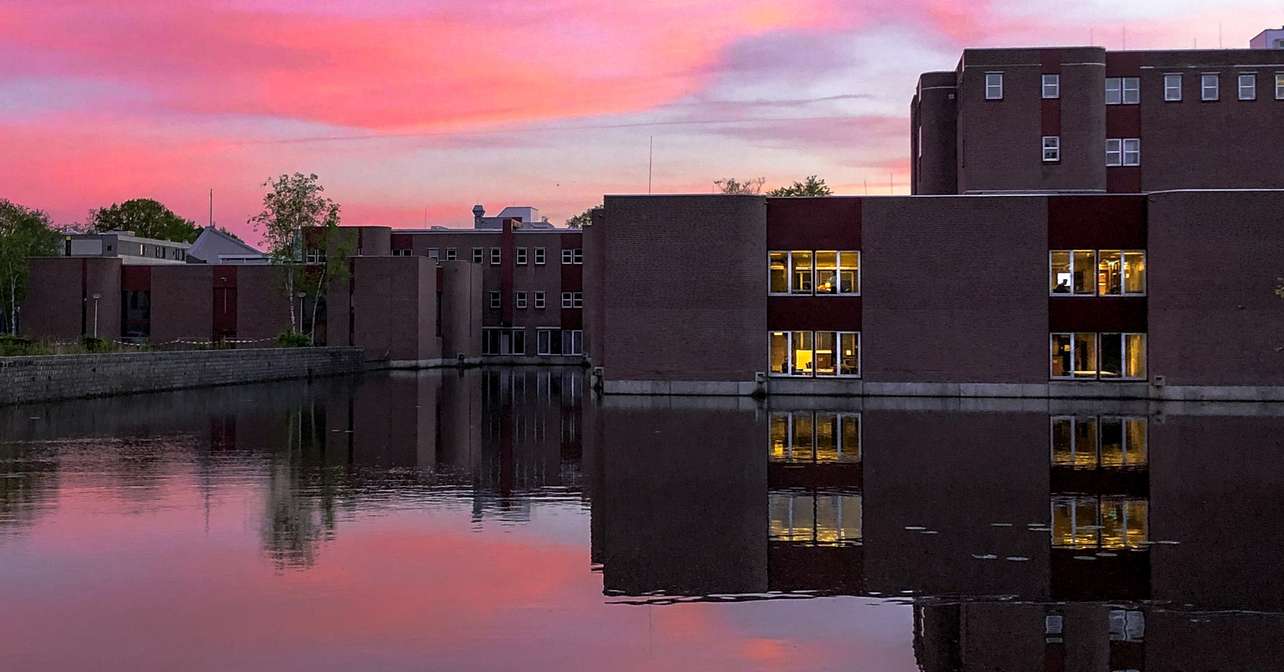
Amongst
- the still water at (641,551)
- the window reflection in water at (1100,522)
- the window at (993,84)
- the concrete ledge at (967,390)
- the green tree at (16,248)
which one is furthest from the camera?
the green tree at (16,248)

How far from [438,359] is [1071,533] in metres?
82.2

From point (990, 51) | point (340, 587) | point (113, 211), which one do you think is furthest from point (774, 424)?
point (113, 211)

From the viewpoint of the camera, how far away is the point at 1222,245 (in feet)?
167

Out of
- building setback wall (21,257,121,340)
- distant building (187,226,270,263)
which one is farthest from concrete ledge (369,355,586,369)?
distant building (187,226,270,263)

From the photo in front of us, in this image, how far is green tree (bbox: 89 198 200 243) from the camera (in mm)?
Result: 170750

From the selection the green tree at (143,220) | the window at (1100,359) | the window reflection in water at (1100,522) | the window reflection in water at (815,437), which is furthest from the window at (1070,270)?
the green tree at (143,220)

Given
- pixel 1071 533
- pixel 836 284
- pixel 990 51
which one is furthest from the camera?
pixel 990 51

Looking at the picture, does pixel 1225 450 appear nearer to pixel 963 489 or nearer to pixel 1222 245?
pixel 963 489

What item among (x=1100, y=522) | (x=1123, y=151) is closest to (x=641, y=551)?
(x=1100, y=522)

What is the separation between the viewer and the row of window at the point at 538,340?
113500 millimetres

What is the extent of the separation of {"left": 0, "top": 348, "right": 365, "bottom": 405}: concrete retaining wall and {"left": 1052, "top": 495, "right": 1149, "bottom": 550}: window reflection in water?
1430 inches

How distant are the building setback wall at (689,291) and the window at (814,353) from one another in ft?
2.71

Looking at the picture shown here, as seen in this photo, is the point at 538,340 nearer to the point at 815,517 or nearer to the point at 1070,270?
the point at 1070,270

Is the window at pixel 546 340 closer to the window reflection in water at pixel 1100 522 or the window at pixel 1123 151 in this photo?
the window at pixel 1123 151
